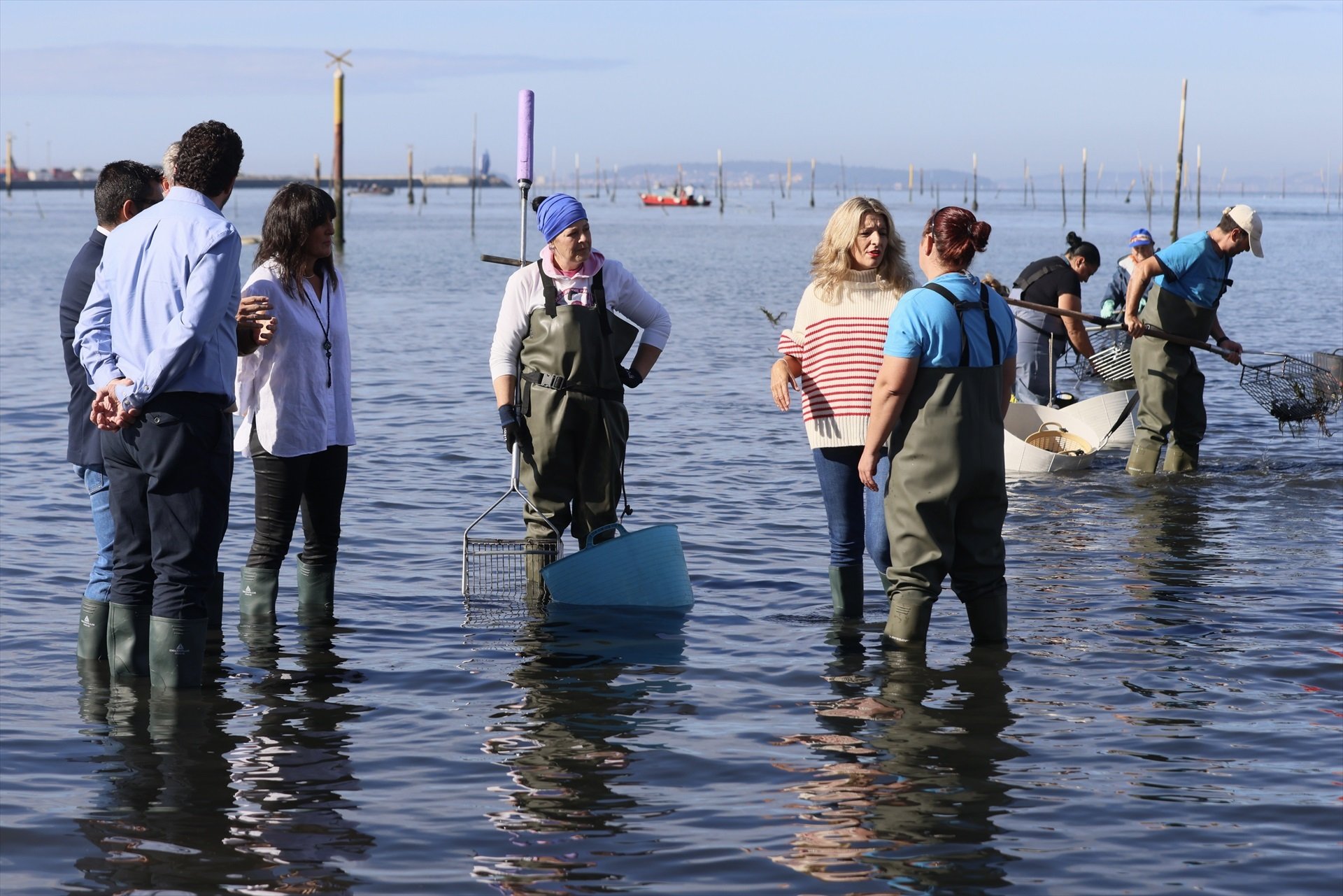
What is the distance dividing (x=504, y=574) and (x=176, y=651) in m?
2.35

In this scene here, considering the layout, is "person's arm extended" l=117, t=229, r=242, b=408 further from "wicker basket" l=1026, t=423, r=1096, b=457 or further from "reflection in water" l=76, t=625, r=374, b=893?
"wicker basket" l=1026, t=423, r=1096, b=457

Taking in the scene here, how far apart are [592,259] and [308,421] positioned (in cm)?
152

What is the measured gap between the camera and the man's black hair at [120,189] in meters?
6.12

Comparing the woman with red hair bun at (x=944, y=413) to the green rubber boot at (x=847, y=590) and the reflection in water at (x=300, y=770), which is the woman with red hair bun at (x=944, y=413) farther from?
the reflection in water at (x=300, y=770)

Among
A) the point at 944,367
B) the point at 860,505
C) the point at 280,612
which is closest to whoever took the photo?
the point at 944,367

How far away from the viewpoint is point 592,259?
23.0 feet

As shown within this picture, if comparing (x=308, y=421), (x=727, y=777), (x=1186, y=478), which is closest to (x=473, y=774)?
(x=727, y=777)

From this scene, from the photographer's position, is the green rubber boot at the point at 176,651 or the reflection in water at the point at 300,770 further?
the green rubber boot at the point at 176,651

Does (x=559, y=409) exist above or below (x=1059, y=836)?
above

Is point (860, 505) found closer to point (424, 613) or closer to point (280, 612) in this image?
point (424, 613)

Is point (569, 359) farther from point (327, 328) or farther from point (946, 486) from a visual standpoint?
point (946, 486)

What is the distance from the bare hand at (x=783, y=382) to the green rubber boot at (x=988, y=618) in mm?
1186

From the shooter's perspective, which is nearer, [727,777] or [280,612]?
[727,777]

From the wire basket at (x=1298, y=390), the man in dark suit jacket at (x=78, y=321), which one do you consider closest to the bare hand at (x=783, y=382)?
the man in dark suit jacket at (x=78, y=321)
